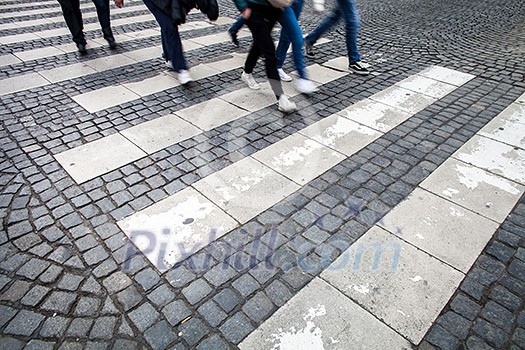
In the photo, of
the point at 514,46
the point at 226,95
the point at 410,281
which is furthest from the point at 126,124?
the point at 514,46

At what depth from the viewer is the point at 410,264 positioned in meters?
2.45

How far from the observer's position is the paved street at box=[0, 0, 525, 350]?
2.11 metres

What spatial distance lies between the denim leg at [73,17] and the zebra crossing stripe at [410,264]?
5.50 metres

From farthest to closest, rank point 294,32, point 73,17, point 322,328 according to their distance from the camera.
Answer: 1. point 73,17
2. point 294,32
3. point 322,328

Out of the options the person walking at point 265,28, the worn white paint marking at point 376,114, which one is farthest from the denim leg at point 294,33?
the worn white paint marking at point 376,114

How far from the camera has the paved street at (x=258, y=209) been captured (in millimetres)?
2105

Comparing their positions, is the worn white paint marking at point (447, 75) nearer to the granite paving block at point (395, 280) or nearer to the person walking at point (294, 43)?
the person walking at point (294, 43)

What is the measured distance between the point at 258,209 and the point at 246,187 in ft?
1.00

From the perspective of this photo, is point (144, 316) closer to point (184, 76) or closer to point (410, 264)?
point (410, 264)

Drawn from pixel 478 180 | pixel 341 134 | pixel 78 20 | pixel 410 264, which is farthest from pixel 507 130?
pixel 78 20

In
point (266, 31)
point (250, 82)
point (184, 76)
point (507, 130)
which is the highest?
point (266, 31)

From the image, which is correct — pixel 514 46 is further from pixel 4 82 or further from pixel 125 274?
pixel 4 82

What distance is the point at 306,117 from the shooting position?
13.8 feet

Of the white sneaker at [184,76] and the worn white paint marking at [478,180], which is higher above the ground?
the white sneaker at [184,76]
